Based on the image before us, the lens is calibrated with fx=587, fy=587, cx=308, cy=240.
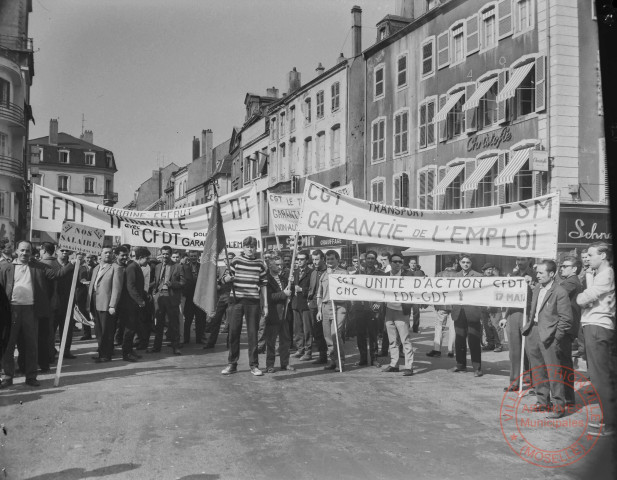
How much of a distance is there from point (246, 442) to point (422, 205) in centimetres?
2097

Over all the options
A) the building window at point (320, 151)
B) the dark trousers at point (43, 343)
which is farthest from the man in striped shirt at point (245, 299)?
the building window at point (320, 151)

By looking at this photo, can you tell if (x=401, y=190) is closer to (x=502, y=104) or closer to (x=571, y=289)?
(x=502, y=104)

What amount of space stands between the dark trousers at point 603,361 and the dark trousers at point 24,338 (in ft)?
22.2

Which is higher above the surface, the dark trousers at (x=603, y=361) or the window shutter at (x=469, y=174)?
the window shutter at (x=469, y=174)

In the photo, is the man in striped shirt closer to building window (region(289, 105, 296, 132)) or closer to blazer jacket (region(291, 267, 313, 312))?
blazer jacket (region(291, 267, 313, 312))

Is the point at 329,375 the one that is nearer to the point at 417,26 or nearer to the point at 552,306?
the point at 552,306

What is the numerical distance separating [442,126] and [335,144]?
7944mm

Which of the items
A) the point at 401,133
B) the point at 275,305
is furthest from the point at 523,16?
the point at 275,305

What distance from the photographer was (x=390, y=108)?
27.7 meters

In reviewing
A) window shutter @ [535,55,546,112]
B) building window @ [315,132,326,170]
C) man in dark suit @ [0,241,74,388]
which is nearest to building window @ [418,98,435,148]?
window shutter @ [535,55,546,112]

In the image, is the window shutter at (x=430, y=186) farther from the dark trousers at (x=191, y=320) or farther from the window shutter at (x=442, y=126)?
the dark trousers at (x=191, y=320)

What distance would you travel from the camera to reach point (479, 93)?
70.1ft

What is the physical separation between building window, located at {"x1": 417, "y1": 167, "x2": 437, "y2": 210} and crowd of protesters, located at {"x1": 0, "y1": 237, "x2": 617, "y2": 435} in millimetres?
12162

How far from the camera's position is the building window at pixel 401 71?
87.4ft
